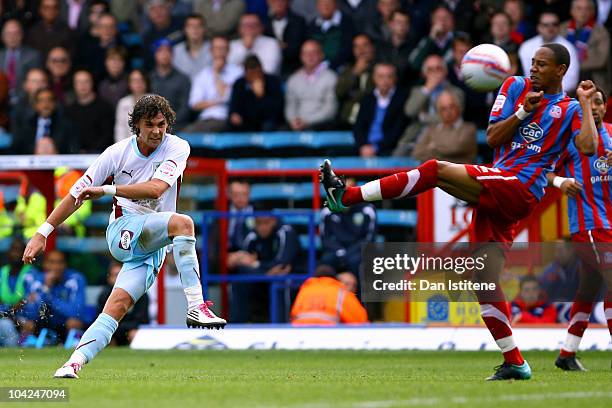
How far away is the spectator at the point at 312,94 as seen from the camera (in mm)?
19516

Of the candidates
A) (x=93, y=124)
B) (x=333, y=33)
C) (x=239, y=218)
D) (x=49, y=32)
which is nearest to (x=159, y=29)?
(x=49, y=32)

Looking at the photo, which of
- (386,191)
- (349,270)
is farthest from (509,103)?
(349,270)

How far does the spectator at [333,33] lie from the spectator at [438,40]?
1292mm

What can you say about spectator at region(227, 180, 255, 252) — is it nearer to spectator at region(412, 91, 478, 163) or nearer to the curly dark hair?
spectator at region(412, 91, 478, 163)

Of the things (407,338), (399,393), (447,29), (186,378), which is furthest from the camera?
(447,29)

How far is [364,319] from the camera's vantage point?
53.9 ft

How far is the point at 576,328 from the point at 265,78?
886cm

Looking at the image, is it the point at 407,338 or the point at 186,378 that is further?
the point at 407,338

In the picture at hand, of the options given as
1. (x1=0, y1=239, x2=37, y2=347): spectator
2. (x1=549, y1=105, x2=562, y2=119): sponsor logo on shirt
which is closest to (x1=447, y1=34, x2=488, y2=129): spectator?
(x1=0, y1=239, x2=37, y2=347): spectator

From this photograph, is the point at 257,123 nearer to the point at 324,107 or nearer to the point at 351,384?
the point at 324,107

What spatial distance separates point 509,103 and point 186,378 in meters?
3.33

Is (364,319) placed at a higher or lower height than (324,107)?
lower

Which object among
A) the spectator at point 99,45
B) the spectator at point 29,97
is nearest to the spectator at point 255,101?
the spectator at point 99,45

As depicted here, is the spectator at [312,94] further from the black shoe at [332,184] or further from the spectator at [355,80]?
the black shoe at [332,184]
